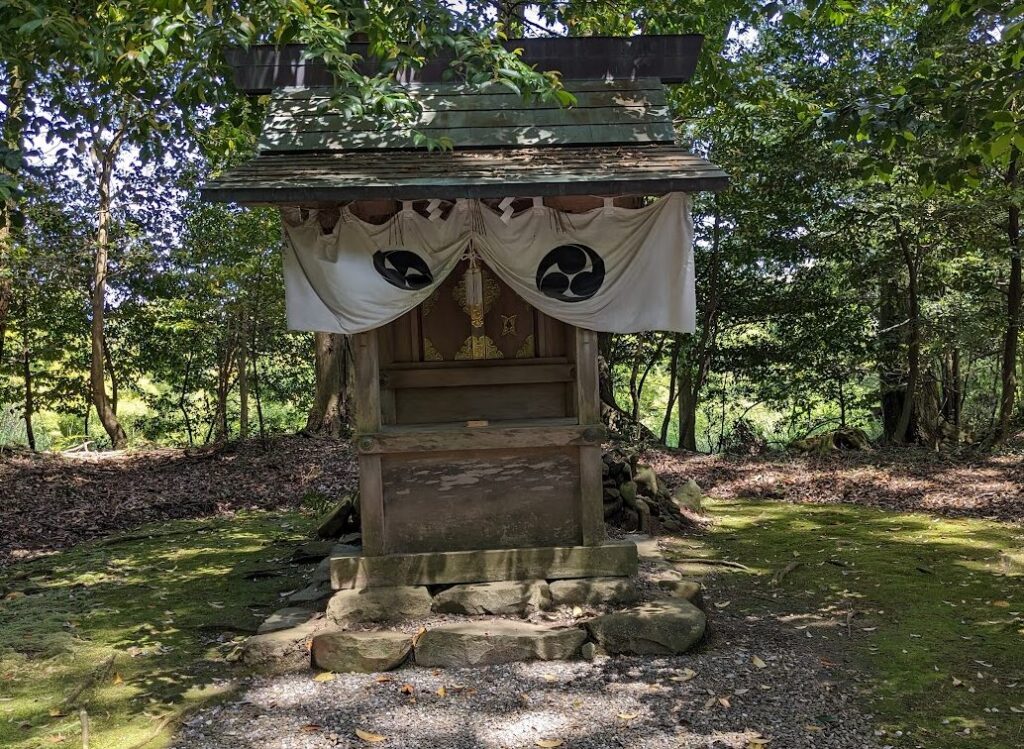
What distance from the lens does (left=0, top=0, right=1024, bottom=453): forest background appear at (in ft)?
35.0

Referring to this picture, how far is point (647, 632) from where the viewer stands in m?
5.52

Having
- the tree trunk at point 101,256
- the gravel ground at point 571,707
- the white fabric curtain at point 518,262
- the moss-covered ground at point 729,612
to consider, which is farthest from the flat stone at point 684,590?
the tree trunk at point 101,256

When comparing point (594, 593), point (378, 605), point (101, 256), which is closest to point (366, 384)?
point (378, 605)

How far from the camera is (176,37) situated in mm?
5695

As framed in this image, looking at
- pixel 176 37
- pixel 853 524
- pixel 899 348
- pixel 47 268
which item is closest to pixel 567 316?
pixel 176 37

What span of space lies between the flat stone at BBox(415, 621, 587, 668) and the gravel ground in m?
0.10

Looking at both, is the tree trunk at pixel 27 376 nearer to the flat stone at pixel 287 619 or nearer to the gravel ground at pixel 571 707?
the flat stone at pixel 287 619

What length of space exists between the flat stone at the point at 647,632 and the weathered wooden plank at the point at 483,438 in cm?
134

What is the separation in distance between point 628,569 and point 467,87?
417 cm

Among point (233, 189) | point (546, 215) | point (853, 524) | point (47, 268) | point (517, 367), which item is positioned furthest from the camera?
point (47, 268)

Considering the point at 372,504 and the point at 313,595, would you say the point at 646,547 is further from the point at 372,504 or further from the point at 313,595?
the point at 313,595

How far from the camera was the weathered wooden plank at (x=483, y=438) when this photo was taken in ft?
20.0

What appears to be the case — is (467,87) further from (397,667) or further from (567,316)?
(397,667)

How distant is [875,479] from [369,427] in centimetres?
841
